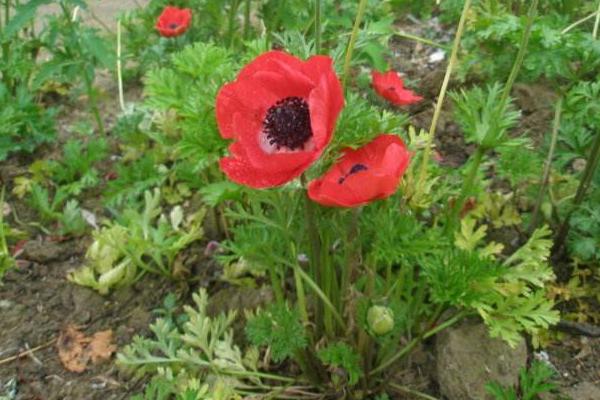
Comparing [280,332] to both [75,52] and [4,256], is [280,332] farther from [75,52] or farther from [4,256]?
[75,52]

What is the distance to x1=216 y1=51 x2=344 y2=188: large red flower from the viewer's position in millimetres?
1037

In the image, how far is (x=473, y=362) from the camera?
5.41ft

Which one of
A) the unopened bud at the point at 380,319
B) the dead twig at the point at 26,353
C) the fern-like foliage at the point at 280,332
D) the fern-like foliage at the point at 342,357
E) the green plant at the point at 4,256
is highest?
the unopened bud at the point at 380,319

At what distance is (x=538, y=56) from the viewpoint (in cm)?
164

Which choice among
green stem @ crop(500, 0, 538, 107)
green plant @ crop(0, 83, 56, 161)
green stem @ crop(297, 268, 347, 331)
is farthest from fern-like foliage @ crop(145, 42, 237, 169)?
green plant @ crop(0, 83, 56, 161)

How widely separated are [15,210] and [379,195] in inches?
66.4

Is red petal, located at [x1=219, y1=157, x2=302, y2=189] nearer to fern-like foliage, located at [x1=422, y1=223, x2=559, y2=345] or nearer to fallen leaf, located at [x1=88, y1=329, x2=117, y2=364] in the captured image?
fern-like foliage, located at [x1=422, y1=223, x2=559, y2=345]

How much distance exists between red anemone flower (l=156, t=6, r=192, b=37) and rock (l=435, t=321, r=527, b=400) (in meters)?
1.39

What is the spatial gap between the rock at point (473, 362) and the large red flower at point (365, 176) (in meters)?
0.69

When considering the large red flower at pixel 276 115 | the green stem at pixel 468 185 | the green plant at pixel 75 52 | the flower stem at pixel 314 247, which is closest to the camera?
the large red flower at pixel 276 115

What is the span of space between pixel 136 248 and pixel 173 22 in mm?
922

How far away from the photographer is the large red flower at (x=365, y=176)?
1.06 meters

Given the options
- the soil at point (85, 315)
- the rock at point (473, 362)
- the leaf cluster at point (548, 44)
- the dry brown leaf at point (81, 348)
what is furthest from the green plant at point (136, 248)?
the leaf cluster at point (548, 44)

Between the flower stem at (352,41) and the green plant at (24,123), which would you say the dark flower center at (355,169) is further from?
the green plant at (24,123)
